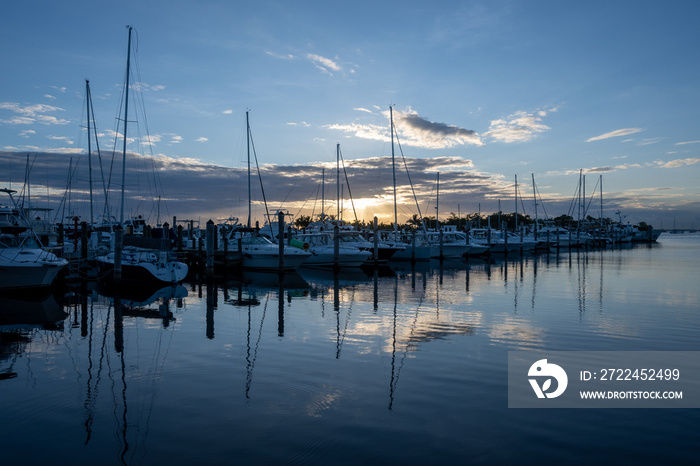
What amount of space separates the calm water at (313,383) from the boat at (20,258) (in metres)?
1.68

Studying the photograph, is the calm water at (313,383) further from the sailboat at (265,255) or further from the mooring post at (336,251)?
the mooring post at (336,251)

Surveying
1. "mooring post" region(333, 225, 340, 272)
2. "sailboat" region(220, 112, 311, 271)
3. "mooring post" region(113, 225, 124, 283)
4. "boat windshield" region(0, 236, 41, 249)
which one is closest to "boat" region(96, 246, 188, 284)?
"mooring post" region(113, 225, 124, 283)

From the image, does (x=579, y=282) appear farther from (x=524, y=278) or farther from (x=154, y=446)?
(x=154, y=446)

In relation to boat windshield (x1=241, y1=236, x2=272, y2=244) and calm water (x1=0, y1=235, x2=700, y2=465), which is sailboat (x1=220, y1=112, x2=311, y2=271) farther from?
calm water (x1=0, y1=235, x2=700, y2=465)

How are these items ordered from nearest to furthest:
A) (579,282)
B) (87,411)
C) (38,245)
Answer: (87,411)
(38,245)
(579,282)

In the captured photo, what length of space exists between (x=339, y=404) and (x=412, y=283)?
2045 cm

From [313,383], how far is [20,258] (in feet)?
57.7

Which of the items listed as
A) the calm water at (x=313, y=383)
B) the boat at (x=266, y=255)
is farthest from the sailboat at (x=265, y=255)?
the calm water at (x=313, y=383)

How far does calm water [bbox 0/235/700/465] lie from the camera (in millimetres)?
6273

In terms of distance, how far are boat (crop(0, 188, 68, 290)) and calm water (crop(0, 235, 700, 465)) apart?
1.68 meters

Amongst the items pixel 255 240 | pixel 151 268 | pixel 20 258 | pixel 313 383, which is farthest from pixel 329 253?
pixel 313 383

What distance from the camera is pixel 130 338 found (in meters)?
13.1

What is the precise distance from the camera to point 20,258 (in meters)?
20.5

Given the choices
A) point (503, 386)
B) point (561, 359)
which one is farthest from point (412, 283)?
point (503, 386)
